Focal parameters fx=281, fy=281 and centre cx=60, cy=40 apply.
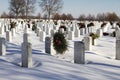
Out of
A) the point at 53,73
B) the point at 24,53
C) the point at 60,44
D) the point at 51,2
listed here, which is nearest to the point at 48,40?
the point at 60,44

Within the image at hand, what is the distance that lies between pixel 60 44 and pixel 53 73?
380cm

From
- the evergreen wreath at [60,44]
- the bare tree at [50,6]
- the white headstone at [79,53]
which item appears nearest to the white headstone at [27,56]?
the white headstone at [79,53]

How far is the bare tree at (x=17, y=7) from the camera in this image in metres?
60.5

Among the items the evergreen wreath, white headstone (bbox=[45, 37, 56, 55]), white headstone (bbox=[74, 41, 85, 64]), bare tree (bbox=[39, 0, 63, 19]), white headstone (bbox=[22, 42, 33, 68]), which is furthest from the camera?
bare tree (bbox=[39, 0, 63, 19])

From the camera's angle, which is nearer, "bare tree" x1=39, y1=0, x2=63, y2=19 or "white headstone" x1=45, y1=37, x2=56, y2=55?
"white headstone" x1=45, y1=37, x2=56, y2=55

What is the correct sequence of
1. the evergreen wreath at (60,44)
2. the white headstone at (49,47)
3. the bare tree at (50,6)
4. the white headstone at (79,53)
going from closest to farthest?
1. the white headstone at (79,53)
2. the evergreen wreath at (60,44)
3. the white headstone at (49,47)
4. the bare tree at (50,6)

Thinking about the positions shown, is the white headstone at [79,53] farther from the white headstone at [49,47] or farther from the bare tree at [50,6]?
the bare tree at [50,6]

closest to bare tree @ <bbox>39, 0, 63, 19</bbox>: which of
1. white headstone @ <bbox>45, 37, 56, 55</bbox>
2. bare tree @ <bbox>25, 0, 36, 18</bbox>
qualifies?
bare tree @ <bbox>25, 0, 36, 18</bbox>

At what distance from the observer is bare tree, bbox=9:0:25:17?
60.5 metres

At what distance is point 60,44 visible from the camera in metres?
10.5

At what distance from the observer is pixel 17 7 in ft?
199

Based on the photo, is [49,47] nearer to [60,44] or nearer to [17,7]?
[60,44]

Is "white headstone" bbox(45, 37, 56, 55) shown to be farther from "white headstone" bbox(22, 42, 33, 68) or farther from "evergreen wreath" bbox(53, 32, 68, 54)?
"white headstone" bbox(22, 42, 33, 68)

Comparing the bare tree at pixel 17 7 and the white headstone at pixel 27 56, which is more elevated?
the bare tree at pixel 17 7
